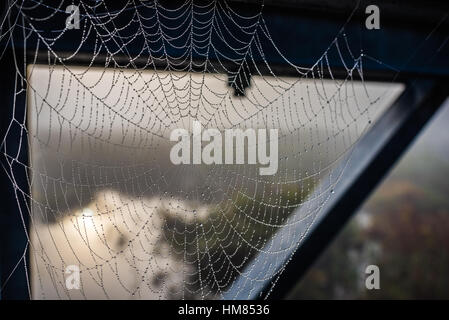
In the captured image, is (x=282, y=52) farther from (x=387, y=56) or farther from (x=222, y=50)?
(x=387, y=56)

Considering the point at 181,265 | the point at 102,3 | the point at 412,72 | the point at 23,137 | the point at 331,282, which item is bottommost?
the point at 331,282

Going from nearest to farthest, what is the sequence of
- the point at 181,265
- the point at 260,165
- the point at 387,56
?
the point at 387,56 < the point at 260,165 < the point at 181,265

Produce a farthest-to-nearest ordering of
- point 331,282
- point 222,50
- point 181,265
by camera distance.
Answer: point 331,282
point 181,265
point 222,50

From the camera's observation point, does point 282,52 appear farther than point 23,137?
Yes

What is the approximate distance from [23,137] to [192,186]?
1772 millimetres

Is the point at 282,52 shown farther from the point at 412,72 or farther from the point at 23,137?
the point at 23,137

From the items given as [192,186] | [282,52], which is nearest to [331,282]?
[192,186]

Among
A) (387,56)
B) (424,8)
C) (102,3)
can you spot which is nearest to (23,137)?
(102,3)

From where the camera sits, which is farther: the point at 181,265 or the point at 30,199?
the point at 181,265

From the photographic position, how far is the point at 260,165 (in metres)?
3.97

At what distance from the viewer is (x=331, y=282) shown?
1474cm
